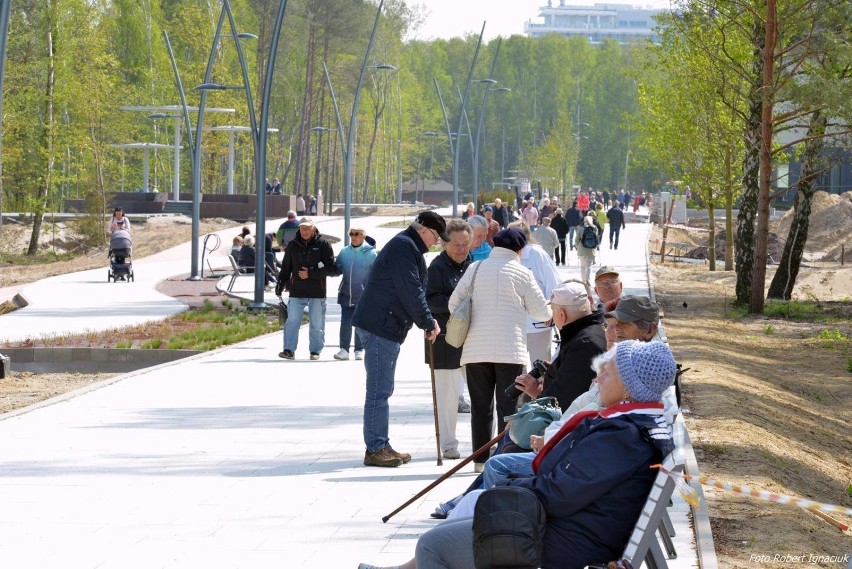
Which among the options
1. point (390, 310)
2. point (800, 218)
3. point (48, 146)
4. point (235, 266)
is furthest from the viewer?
point (48, 146)

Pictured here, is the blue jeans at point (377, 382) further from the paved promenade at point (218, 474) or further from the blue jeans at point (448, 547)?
the blue jeans at point (448, 547)

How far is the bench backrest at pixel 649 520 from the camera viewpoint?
4.79m

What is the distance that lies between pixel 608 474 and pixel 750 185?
22622mm

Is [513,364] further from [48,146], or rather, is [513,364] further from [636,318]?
[48,146]

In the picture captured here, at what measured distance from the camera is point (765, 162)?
2456cm

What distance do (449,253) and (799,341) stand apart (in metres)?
12.4

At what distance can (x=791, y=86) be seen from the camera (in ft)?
74.0

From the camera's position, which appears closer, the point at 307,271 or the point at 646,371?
the point at 646,371

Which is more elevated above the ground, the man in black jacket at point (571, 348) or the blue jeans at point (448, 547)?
the man in black jacket at point (571, 348)

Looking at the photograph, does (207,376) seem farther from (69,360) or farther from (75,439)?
(75,439)

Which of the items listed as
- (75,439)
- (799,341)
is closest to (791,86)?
(799,341)

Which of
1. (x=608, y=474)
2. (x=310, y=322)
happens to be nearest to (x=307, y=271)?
(x=310, y=322)

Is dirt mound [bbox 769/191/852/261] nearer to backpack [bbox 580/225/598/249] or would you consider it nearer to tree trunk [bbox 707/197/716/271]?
tree trunk [bbox 707/197/716/271]

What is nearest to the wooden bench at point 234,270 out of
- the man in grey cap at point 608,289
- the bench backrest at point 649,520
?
the man in grey cap at point 608,289
